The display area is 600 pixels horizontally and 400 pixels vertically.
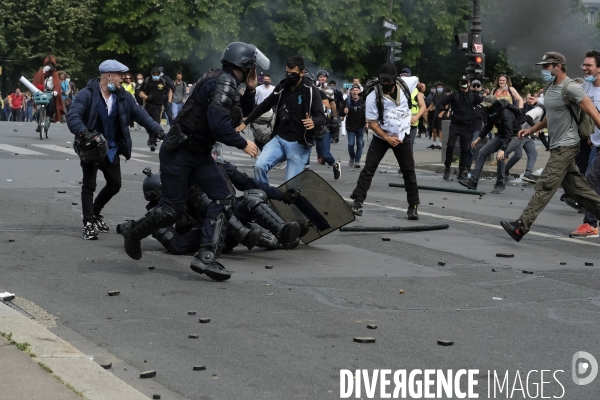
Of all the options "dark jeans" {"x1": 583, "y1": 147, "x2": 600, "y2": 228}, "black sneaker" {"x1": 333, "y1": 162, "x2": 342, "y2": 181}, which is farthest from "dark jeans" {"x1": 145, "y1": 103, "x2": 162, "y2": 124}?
"dark jeans" {"x1": 583, "y1": 147, "x2": 600, "y2": 228}

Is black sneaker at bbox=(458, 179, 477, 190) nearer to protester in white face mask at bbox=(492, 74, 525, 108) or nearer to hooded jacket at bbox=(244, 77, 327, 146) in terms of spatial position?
protester in white face mask at bbox=(492, 74, 525, 108)

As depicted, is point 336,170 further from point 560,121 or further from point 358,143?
point 560,121

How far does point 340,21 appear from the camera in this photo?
54.4 meters

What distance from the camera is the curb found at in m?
4.89

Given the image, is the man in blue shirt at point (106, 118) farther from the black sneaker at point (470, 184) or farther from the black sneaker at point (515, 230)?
the black sneaker at point (470, 184)

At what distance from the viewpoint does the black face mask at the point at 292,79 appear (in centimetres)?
1105

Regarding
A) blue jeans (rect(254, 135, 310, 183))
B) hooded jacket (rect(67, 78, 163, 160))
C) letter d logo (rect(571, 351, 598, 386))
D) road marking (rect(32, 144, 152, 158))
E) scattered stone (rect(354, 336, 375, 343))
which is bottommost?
road marking (rect(32, 144, 152, 158))

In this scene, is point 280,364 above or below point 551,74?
below

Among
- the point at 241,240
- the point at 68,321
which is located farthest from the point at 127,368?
the point at 241,240

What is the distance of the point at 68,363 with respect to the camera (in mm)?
5332

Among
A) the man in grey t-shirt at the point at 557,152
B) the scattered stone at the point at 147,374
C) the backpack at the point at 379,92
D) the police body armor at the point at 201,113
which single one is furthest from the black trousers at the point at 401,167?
the scattered stone at the point at 147,374

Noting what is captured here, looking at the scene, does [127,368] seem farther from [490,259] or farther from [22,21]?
[22,21]

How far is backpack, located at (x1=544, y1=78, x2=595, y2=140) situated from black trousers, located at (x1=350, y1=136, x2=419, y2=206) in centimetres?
199

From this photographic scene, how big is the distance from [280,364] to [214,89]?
2769 millimetres
